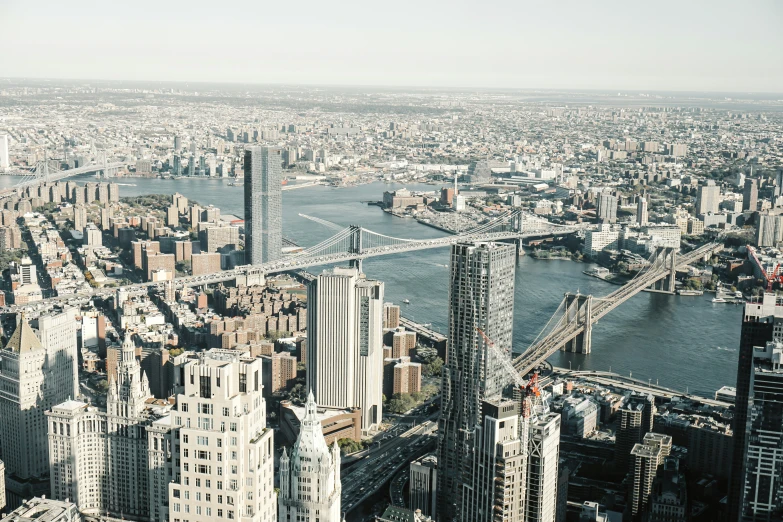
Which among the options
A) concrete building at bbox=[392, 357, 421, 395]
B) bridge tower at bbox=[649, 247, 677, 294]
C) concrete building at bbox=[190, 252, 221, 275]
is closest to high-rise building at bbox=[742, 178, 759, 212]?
bridge tower at bbox=[649, 247, 677, 294]

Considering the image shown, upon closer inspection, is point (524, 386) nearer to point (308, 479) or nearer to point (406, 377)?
point (308, 479)

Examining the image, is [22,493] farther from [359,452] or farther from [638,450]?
[638,450]

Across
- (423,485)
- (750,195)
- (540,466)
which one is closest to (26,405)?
(423,485)

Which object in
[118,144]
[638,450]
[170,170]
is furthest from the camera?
[118,144]

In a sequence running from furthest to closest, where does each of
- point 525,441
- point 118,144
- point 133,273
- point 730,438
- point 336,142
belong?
point 336,142 < point 118,144 < point 133,273 < point 730,438 < point 525,441

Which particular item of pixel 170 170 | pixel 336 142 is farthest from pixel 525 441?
pixel 336 142

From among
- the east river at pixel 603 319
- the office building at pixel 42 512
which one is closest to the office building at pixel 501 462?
the office building at pixel 42 512

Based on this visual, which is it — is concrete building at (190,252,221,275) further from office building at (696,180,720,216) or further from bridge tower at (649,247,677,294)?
office building at (696,180,720,216)
